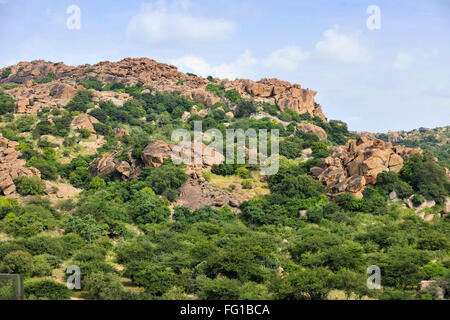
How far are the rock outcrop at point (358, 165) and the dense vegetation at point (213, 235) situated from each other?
1070mm

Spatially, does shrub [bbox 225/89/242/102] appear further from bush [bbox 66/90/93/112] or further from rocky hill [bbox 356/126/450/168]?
rocky hill [bbox 356/126/450/168]

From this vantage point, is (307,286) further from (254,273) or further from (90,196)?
(90,196)

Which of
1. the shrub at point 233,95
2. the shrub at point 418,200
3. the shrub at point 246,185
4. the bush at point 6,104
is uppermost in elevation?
the shrub at point 233,95

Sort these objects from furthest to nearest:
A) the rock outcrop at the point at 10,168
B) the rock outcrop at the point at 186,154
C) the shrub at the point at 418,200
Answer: the rock outcrop at the point at 186,154 → the rock outcrop at the point at 10,168 → the shrub at the point at 418,200

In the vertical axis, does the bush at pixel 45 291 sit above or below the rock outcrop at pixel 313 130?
below

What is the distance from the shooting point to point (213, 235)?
37.2m

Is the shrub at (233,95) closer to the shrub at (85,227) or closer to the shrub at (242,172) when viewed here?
the shrub at (242,172)

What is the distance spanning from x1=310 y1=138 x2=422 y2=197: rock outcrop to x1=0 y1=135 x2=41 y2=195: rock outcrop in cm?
2762

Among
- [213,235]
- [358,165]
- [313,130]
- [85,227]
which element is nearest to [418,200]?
[358,165]

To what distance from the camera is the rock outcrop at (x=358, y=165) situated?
1841 inches

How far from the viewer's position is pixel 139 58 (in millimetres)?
105250

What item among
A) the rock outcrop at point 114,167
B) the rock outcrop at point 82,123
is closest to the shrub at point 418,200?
the rock outcrop at point 114,167
